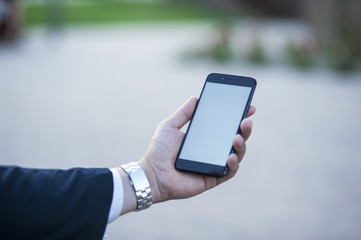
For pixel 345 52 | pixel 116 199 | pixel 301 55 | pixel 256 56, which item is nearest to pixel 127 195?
pixel 116 199

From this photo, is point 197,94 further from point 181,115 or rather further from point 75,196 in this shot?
point 75,196

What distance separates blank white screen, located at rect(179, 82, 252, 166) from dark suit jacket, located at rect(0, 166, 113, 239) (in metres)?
0.57

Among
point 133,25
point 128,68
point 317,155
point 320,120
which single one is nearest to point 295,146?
point 317,155

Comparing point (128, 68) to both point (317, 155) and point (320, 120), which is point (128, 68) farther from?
point (317, 155)

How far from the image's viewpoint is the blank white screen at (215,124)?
7.50 ft

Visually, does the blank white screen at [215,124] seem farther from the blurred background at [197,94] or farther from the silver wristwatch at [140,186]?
the blurred background at [197,94]

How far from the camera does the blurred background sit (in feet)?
15.3

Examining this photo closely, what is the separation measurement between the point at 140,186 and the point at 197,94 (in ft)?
24.7

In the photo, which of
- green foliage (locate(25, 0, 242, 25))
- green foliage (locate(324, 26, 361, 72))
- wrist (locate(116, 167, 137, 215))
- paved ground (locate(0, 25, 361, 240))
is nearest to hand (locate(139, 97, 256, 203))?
wrist (locate(116, 167, 137, 215))

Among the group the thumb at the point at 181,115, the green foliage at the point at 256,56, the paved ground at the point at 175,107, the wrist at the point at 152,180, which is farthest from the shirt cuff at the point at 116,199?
the green foliage at the point at 256,56

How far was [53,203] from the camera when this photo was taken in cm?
168

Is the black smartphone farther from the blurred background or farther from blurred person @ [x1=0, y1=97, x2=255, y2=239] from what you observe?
the blurred background

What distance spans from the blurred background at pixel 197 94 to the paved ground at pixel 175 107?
0.02 metres

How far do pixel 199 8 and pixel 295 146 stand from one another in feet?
90.2
